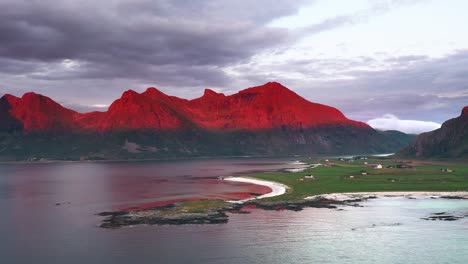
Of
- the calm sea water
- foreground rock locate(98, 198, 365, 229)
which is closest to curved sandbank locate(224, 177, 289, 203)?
foreground rock locate(98, 198, 365, 229)

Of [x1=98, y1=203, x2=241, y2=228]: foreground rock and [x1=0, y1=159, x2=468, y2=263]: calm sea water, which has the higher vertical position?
[x1=98, y1=203, x2=241, y2=228]: foreground rock

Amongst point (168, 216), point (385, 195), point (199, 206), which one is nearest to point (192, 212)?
point (168, 216)

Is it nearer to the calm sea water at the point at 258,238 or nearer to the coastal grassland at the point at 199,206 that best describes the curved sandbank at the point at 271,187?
the coastal grassland at the point at 199,206

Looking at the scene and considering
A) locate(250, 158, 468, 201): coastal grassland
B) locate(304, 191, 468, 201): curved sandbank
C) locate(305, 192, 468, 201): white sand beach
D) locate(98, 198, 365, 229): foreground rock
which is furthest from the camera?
locate(250, 158, 468, 201): coastal grassland

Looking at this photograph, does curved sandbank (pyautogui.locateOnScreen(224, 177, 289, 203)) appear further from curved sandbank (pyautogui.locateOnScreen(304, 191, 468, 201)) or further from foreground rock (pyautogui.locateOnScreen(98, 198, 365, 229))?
curved sandbank (pyautogui.locateOnScreen(304, 191, 468, 201))

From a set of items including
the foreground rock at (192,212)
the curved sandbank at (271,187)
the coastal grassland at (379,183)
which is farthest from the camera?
the coastal grassland at (379,183)

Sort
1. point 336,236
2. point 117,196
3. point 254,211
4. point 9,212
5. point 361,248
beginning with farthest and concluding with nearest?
point 117,196, point 9,212, point 254,211, point 336,236, point 361,248

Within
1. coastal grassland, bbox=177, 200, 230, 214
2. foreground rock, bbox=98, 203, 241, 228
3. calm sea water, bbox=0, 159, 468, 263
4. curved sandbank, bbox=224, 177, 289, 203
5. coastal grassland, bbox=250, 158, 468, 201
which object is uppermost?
coastal grassland, bbox=250, 158, 468, 201

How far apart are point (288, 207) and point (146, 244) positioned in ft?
145

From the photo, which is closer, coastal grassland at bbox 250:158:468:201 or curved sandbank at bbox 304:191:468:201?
curved sandbank at bbox 304:191:468:201

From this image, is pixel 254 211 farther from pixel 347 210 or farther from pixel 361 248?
pixel 361 248

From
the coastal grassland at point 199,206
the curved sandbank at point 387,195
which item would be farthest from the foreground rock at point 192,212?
the curved sandbank at point 387,195

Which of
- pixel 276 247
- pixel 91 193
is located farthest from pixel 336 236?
pixel 91 193

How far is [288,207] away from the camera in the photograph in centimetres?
10606
